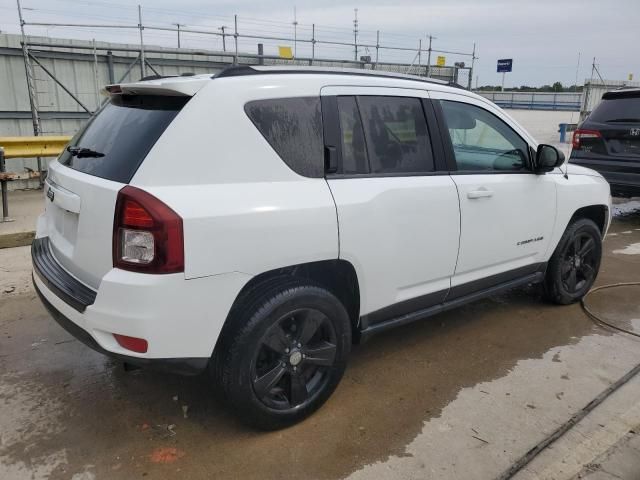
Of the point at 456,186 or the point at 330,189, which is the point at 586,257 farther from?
the point at 330,189

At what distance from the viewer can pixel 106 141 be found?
282cm

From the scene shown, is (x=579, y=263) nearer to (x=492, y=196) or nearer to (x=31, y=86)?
(x=492, y=196)

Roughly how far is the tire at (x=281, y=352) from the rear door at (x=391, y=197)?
0.29m

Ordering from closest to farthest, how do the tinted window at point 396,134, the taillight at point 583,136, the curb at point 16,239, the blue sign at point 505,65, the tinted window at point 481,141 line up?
the tinted window at point 396,134 → the tinted window at point 481,141 → the curb at point 16,239 → the taillight at point 583,136 → the blue sign at point 505,65

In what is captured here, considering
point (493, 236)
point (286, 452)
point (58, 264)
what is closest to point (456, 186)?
point (493, 236)

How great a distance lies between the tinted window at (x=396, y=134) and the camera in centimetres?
315

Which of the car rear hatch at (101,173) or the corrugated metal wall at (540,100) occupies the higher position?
the car rear hatch at (101,173)

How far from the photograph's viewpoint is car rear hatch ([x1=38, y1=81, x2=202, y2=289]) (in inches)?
98.6

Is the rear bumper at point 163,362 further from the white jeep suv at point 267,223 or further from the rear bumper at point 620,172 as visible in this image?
the rear bumper at point 620,172

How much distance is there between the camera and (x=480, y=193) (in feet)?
11.6

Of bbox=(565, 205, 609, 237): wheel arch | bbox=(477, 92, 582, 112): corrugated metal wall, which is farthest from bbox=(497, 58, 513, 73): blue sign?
bbox=(477, 92, 582, 112): corrugated metal wall

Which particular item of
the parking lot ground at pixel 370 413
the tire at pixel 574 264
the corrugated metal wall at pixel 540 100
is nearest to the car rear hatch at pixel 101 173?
the parking lot ground at pixel 370 413

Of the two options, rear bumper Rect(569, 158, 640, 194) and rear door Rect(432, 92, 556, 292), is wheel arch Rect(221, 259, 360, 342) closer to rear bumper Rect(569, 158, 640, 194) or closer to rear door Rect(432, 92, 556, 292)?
rear door Rect(432, 92, 556, 292)

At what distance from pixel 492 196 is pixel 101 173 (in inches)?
95.9
